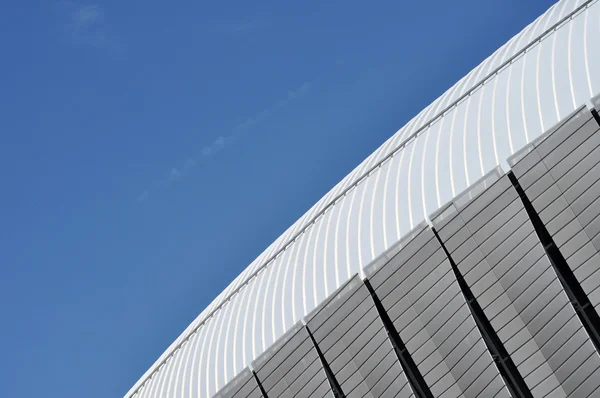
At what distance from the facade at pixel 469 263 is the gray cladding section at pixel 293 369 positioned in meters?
0.04

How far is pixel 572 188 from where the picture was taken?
25953 mm

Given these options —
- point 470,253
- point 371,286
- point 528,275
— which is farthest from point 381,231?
point 528,275

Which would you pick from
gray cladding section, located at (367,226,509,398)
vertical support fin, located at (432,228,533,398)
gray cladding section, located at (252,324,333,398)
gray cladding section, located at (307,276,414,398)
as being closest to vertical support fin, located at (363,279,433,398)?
gray cladding section, located at (307,276,414,398)

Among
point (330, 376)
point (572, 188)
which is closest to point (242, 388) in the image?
point (330, 376)

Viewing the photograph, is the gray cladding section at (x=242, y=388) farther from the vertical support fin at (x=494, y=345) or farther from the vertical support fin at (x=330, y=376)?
the vertical support fin at (x=494, y=345)

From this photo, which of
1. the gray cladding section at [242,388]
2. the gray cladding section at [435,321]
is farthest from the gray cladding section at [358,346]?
the gray cladding section at [242,388]

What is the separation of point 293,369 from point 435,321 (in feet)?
18.9

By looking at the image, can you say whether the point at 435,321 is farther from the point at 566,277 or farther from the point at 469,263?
the point at 566,277

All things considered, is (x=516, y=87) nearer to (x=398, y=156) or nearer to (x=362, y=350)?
(x=398, y=156)

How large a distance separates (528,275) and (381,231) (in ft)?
19.7

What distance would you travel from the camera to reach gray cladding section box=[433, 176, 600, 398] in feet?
84.3

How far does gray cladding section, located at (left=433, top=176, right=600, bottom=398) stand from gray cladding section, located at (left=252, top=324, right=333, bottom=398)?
20.5ft

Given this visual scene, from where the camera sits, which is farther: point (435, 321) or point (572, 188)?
point (435, 321)

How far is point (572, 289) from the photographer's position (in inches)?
1063
